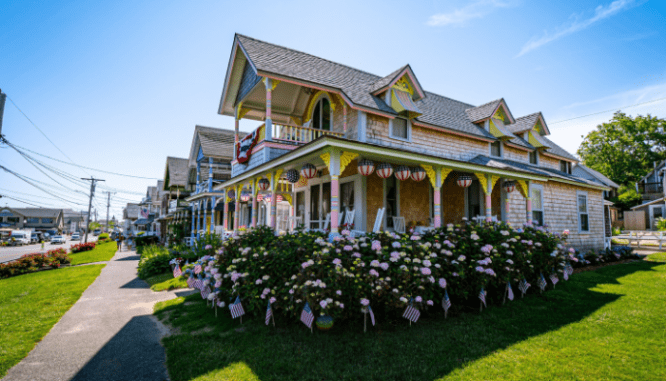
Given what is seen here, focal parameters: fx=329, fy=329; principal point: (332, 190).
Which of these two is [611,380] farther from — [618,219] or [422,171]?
[618,219]

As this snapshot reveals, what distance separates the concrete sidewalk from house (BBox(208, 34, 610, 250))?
4.46m

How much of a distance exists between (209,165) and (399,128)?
14.1 meters

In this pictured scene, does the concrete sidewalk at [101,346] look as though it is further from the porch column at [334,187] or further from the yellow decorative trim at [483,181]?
the yellow decorative trim at [483,181]

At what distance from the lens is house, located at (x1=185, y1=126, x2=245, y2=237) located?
20.1 m

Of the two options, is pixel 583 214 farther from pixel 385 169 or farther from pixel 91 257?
pixel 91 257

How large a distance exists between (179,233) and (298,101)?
686 inches

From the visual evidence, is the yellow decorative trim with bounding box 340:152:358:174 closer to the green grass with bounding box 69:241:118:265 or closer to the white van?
the green grass with bounding box 69:241:118:265

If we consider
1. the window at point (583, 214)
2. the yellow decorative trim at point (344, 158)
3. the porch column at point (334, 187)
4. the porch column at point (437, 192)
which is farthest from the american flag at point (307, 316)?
the window at point (583, 214)

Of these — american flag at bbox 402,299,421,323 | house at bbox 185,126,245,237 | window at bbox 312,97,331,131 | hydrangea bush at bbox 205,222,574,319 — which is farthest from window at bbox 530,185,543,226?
house at bbox 185,126,245,237

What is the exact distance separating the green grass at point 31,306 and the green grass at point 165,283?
2057 mm

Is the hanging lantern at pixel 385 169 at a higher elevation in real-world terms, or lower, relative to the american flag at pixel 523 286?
higher

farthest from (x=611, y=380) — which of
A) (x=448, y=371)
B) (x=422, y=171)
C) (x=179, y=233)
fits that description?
(x=179, y=233)

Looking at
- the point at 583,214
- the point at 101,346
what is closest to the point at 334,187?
the point at 101,346

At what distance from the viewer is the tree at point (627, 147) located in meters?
42.6
